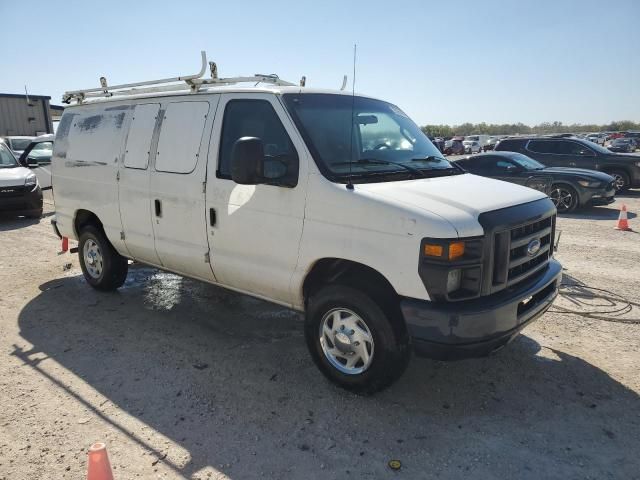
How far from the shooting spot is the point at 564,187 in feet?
38.1

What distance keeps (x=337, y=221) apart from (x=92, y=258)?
12.8 ft

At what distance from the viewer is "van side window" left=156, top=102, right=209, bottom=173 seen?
429cm

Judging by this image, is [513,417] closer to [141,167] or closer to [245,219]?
[245,219]

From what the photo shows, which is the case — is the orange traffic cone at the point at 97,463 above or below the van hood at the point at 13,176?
below

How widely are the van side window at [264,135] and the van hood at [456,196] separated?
1.91 feet

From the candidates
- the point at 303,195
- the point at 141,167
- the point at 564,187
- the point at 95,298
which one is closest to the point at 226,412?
the point at 303,195

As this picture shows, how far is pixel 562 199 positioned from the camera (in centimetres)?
1171

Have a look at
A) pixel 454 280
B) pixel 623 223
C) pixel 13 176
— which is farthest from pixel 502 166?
pixel 13 176

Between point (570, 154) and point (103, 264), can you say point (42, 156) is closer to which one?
point (103, 264)

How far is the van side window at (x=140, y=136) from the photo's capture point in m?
4.75

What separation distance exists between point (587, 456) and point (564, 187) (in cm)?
1001

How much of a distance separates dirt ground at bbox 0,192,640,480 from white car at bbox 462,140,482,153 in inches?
1502

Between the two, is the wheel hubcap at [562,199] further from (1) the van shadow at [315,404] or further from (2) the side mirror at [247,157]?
(2) the side mirror at [247,157]

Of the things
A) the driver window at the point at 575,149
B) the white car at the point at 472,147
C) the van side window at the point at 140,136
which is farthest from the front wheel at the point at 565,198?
the white car at the point at 472,147
